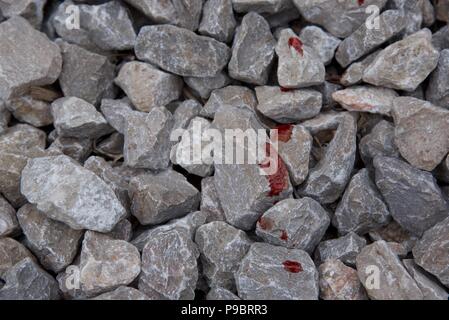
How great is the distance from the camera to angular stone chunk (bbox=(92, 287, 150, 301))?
5.64ft

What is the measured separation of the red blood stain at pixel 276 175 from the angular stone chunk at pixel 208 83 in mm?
351

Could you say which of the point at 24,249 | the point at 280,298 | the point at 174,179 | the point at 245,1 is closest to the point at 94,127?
the point at 174,179

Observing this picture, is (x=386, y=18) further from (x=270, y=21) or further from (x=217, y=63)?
(x=217, y=63)

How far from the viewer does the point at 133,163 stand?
2008 millimetres

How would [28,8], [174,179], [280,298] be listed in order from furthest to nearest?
1. [28,8]
2. [174,179]
3. [280,298]

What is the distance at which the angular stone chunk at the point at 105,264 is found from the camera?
1.78 meters

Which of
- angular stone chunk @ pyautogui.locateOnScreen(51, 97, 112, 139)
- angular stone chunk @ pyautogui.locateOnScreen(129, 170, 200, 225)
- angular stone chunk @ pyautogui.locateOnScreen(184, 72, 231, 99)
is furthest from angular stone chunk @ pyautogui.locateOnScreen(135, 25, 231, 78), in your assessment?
angular stone chunk @ pyautogui.locateOnScreen(129, 170, 200, 225)

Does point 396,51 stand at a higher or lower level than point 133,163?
higher

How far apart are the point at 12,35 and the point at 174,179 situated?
0.76 m

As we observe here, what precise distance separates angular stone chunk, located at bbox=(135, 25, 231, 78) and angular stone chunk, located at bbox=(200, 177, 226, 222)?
0.40 m

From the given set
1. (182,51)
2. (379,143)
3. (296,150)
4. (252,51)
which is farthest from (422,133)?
(182,51)

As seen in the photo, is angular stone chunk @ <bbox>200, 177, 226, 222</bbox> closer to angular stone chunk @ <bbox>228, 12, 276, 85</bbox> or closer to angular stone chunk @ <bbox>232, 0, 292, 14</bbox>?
angular stone chunk @ <bbox>228, 12, 276, 85</bbox>

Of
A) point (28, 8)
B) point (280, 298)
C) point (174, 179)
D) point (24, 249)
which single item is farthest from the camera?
point (28, 8)

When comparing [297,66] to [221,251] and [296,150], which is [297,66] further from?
[221,251]
